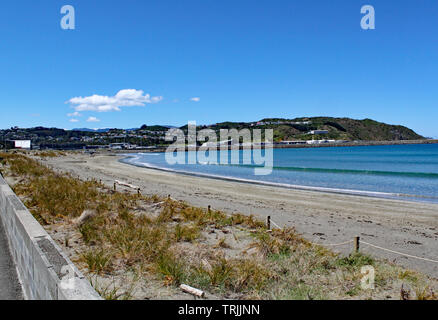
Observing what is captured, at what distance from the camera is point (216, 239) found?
8.26 meters

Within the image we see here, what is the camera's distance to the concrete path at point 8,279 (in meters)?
4.95

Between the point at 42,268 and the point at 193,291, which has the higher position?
the point at 42,268

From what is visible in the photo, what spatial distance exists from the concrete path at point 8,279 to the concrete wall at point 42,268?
10 cm

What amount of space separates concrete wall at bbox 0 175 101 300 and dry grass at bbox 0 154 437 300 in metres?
0.77

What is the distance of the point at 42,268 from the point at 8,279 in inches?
83.2

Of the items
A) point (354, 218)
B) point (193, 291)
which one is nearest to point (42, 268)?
point (193, 291)

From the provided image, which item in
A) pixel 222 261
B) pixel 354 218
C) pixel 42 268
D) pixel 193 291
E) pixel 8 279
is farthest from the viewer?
pixel 354 218

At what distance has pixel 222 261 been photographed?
5914 mm

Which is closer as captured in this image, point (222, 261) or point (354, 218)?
point (222, 261)

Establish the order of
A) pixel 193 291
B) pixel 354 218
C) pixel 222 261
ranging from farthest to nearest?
pixel 354 218 → pixel 222 261 → pixel 193 291

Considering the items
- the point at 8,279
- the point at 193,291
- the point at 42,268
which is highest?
the point at 42,268

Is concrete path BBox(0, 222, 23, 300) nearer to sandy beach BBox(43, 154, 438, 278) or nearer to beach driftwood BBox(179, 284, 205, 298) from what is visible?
beach driftwood BBox(179, 284, 205, 298)

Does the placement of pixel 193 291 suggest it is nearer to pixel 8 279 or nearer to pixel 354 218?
pixel 8 279
